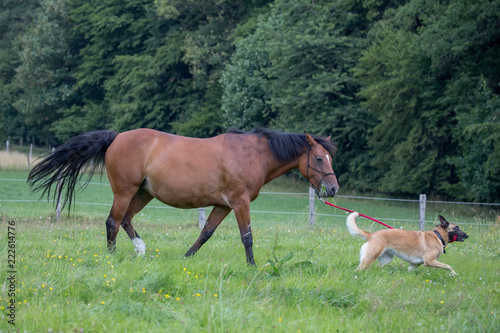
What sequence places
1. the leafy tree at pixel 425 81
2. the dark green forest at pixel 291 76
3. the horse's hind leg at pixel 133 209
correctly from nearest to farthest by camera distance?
the horse's hind leg at pixel 133 209, the leafy tree at pixel 425 81, the dark green forest at pixel 291 76

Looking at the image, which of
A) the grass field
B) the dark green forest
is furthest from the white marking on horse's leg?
the dark green forest

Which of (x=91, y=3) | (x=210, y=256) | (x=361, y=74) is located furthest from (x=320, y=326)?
(x=91, y=3)

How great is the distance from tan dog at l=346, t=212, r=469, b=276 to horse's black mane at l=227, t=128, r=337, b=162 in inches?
55.6

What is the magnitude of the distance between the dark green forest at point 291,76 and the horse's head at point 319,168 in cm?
1660

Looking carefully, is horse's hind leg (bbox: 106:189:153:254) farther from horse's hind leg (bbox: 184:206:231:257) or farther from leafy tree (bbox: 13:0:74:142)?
leafy tree (bbox: 13:0:74:142)

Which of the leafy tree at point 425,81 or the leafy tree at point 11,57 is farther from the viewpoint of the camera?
the leafy tree at point 11,57

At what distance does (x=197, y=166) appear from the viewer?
7703 mm

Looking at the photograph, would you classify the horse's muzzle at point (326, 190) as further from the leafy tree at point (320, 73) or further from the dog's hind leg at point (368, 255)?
the leafy tree at point (320, 73)

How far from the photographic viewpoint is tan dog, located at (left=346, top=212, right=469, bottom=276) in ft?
23.4

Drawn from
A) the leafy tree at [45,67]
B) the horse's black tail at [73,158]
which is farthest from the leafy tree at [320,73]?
the leafy tree at [45,67]

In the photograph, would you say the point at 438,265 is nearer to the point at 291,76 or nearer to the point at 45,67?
the point at 291,76

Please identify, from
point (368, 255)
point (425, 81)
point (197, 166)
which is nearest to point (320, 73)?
point (425, 81)

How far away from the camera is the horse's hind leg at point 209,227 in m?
7.76

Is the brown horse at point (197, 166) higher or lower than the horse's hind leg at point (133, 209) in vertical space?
higher
